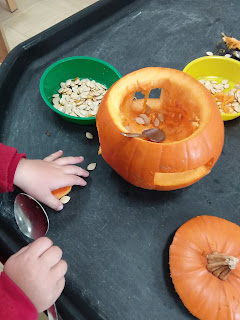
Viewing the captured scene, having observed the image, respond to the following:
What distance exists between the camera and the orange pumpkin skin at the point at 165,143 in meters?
0.54

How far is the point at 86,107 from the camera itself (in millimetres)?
769

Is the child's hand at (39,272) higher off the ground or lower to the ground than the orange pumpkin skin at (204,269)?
higher

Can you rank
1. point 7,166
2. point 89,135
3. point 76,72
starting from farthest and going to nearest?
point 76,72 < point 89,135 < point 7,166

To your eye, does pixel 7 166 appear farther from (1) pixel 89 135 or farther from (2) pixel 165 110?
(2) pixel 165 110

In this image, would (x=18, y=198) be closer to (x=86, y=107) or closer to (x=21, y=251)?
(x=21, y=251)

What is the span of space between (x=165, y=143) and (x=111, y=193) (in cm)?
18

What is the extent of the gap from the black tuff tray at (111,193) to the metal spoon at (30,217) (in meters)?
0.02

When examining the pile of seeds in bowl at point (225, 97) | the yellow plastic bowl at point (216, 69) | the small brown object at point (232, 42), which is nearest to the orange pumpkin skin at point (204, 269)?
the pile of seeds in bowl at point (225, 97)

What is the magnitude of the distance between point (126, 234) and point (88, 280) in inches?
4.4

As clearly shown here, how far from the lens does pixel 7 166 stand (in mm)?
612

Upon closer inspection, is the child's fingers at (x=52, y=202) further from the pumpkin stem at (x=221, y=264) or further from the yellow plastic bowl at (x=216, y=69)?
the yellow plastic bowl at (x=216, y=69)

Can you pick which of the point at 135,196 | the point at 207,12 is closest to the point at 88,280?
A: the point at 135,196

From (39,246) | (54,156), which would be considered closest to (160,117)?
(54,156)

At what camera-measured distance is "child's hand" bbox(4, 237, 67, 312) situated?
520 millimetres
